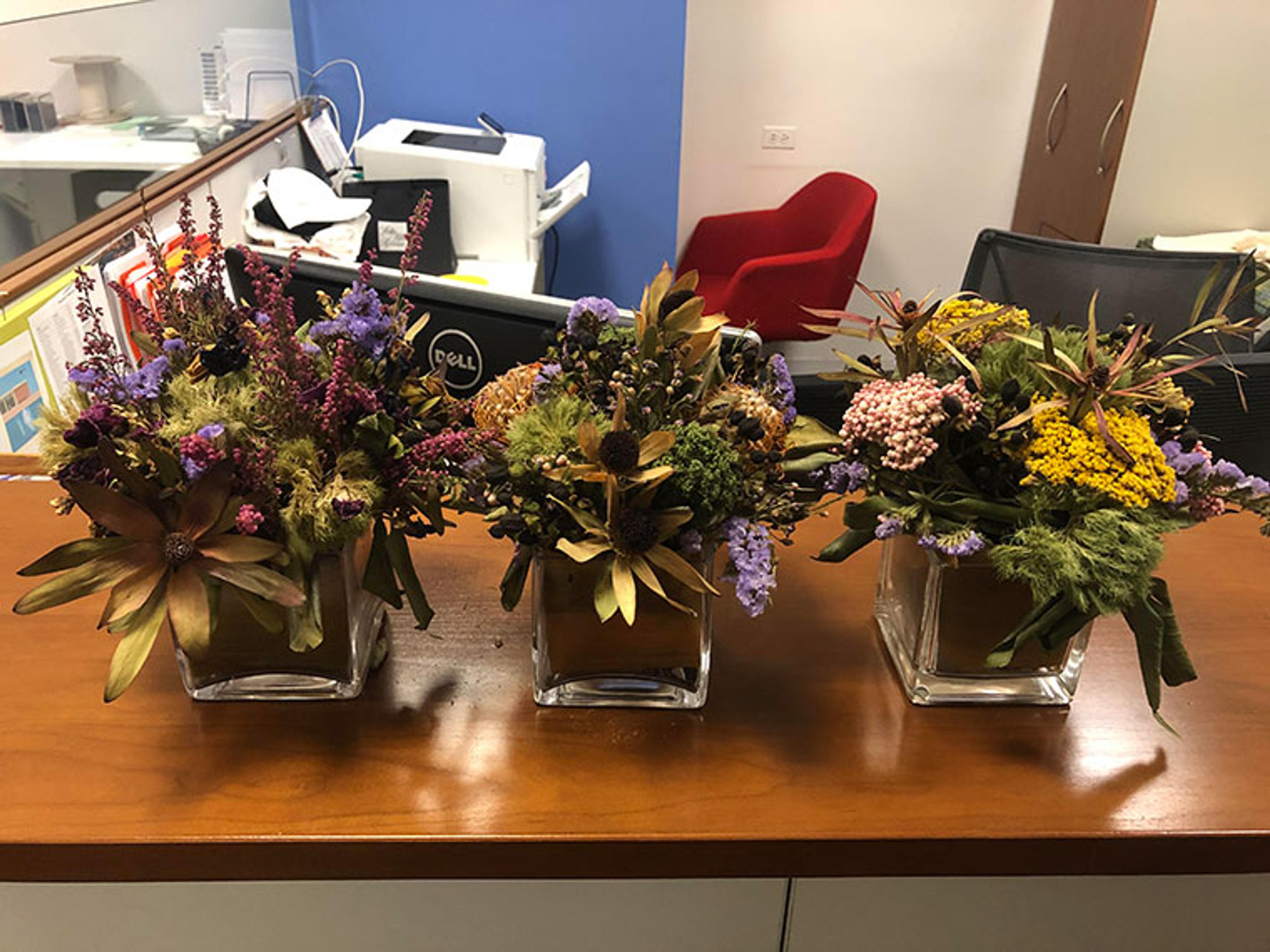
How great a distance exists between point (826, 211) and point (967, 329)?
9.77ft

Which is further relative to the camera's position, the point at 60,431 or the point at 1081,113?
the point at 1081,113

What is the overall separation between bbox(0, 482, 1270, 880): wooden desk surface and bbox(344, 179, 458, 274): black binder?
187cm

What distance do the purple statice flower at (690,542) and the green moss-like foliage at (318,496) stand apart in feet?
0.71

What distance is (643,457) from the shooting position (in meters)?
0.65

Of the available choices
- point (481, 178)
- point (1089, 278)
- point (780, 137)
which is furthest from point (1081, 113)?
point (481, 178)

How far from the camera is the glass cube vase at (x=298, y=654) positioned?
29.1 inches

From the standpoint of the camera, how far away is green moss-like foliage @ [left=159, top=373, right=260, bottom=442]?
68cm

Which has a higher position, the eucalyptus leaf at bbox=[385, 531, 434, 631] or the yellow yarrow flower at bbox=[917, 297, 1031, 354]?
the yellow yarrow flower at bbox=[917, 297, 1031, 354]

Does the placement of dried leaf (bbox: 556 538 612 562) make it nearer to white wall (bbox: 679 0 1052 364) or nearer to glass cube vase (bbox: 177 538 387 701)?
glass cube vase (bbox: 177 538 387 701)

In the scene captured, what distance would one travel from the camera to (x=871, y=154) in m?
3.94

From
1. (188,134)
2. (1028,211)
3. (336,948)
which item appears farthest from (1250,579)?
(1028,211)

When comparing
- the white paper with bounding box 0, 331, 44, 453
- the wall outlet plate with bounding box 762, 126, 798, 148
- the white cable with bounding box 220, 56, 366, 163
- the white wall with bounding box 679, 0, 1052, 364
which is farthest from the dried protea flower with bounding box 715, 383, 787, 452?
the wall outlet plate with bounding box 762, 126, 798, 148

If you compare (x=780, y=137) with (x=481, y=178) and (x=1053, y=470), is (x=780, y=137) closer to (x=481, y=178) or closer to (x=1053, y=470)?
(x=481, y=178)

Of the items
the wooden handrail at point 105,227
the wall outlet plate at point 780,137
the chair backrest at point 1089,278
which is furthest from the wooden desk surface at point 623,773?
the wall outlet plate at point 780,137
